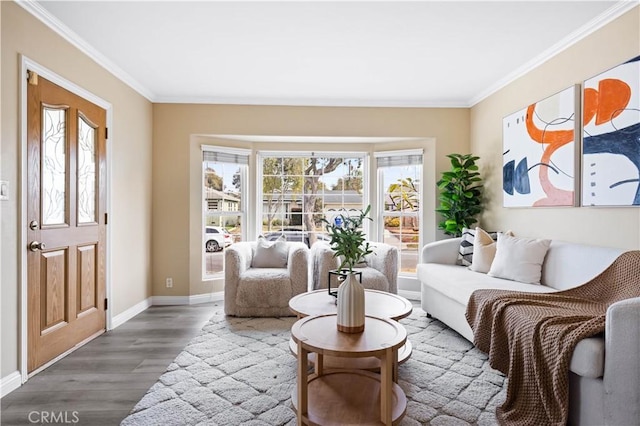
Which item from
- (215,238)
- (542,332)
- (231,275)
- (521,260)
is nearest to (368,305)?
(542,332)

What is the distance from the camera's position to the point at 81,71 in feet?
9.45

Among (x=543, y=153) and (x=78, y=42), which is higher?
(x=78, y=42)

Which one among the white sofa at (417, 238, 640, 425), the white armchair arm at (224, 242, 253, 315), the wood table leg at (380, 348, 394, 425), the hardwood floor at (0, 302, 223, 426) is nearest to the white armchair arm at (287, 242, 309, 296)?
the white armchair arm at (224, 242, 253, 315)

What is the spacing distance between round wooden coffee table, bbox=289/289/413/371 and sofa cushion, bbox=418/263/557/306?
0.50 meters

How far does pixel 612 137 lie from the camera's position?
2381mm

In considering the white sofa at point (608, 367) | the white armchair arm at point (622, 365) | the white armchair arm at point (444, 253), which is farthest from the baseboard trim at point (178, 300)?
the white armchair arm at point (622, 365)

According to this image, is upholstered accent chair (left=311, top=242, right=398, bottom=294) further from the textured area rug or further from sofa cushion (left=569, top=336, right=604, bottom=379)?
sofa cushion (left=569, top=336, right=604, bottom=379)

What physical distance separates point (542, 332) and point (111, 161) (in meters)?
3.71

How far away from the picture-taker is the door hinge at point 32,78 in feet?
7.57

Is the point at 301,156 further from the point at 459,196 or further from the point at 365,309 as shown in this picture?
the point at 365,309

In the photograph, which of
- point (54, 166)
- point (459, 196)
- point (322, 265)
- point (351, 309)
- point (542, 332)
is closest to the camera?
point (542, 332)

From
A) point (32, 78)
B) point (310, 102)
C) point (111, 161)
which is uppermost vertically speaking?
point (310, 102)

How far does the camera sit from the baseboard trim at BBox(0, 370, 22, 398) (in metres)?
2.09

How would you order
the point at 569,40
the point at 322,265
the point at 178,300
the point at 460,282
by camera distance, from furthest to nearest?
the point at 178,300 < the point at 322,265 < the point at 460,282 < the point at 569,40
